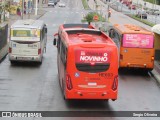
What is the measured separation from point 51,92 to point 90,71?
4.00 meters

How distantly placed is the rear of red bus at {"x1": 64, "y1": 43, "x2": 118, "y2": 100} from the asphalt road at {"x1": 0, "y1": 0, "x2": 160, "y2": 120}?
73 cm

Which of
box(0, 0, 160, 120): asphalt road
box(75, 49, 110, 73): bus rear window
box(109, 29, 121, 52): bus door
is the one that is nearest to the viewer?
box(75, 49, 110, 73): bus rear window

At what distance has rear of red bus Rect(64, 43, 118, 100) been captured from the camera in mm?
19156

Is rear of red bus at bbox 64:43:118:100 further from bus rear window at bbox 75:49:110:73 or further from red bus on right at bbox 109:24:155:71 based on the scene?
red bus on right at bbox 109:24:155:71

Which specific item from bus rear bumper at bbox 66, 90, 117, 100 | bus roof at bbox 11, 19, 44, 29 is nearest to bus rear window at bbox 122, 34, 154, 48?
bus roof at bbox 11, 19, 44, 29

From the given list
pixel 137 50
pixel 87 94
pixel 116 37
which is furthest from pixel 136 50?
pixel 87 94

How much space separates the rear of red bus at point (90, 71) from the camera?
62.8 ft

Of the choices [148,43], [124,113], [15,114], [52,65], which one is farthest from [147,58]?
[15,114]

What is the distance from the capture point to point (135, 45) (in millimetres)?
28141

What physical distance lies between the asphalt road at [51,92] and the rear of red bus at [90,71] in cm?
73

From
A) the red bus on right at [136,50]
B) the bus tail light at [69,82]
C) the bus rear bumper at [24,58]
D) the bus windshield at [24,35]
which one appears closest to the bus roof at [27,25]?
the bus windshield at [24,35]

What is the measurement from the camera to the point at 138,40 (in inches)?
1105

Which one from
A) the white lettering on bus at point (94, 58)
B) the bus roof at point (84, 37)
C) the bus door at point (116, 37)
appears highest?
the bus roof at point (84, 37)

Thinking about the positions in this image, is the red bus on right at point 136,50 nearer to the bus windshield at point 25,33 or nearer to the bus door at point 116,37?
the bus door at point 116,37
